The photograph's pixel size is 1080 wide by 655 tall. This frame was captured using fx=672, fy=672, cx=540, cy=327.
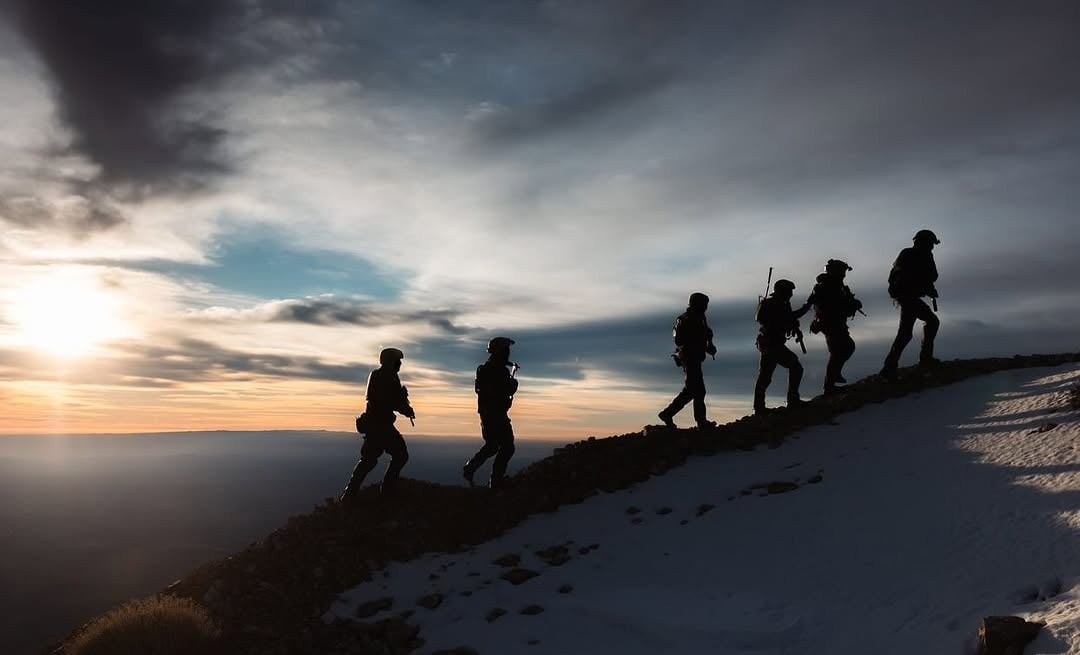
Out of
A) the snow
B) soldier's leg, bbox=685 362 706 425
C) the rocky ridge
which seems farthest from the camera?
soldier's leg, bbox=685 362 706 425

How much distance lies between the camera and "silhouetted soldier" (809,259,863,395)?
Result: 1531 cm

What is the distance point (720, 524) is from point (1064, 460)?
4568mm

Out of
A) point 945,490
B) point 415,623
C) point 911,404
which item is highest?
point 911,404

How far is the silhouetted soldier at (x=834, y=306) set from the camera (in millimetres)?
15312

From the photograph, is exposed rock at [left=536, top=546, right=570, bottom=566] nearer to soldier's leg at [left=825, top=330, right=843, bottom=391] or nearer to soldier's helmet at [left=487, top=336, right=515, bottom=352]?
soldier's helmet at [left=487, top=336, right=515, bottom=352]

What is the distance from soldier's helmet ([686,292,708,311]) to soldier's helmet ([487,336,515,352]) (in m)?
4.02

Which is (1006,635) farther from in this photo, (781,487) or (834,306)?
(834,306)

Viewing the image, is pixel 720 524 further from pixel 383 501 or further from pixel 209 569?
pixel 209 569

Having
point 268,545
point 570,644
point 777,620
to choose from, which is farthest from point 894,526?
point 268,545

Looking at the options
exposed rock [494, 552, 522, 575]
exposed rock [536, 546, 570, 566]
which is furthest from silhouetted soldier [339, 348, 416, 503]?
exposed rock [536, 546, 570, 566]

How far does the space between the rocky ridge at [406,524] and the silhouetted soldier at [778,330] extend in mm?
1076

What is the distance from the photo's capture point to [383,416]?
44.7 feet

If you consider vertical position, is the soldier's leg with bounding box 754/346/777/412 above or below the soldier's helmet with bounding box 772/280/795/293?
below

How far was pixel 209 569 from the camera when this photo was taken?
Answer: 12305 millimetres
